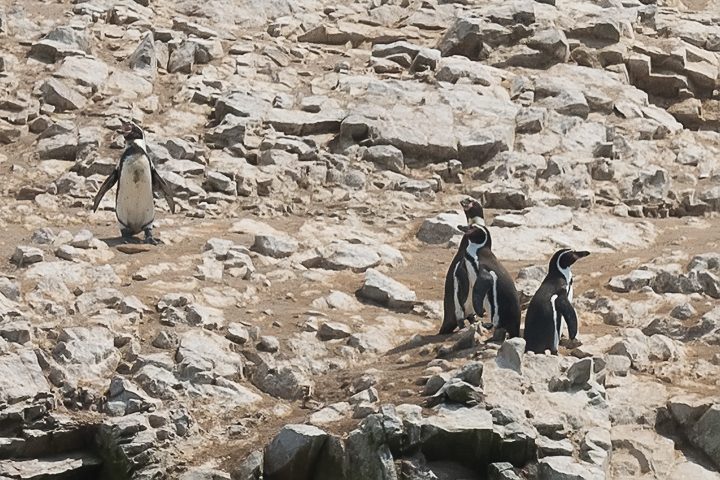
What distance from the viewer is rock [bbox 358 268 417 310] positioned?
11.6 m

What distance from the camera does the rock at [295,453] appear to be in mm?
8422

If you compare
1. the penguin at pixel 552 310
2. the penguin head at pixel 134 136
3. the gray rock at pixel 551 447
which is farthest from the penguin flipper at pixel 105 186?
the gray rock at pixel 551 447

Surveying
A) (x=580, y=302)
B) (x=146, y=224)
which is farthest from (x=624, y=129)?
(x=146, y=224)

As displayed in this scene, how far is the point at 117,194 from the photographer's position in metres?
13.3

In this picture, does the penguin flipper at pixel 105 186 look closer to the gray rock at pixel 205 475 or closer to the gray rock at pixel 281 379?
the gray rock at pixel 281 379

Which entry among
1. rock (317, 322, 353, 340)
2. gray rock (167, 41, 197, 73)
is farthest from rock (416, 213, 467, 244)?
gray rock (167, 41, 197, 73)

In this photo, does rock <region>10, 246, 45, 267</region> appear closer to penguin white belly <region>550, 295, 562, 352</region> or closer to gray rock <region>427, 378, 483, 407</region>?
gray rock <region>427, 378, 483, 407</region>

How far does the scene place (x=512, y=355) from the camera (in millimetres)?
9289

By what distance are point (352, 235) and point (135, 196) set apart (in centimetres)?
222

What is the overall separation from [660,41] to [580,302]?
867 cm

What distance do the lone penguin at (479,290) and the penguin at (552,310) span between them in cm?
18

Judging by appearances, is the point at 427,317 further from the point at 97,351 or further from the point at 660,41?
the point at 660,41

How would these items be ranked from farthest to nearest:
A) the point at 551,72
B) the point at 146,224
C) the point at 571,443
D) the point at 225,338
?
the point at 551,72 < the point at 146,224 < the point at 225,338 < the point at 571,443

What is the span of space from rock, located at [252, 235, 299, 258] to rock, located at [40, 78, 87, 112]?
13.4 feet
